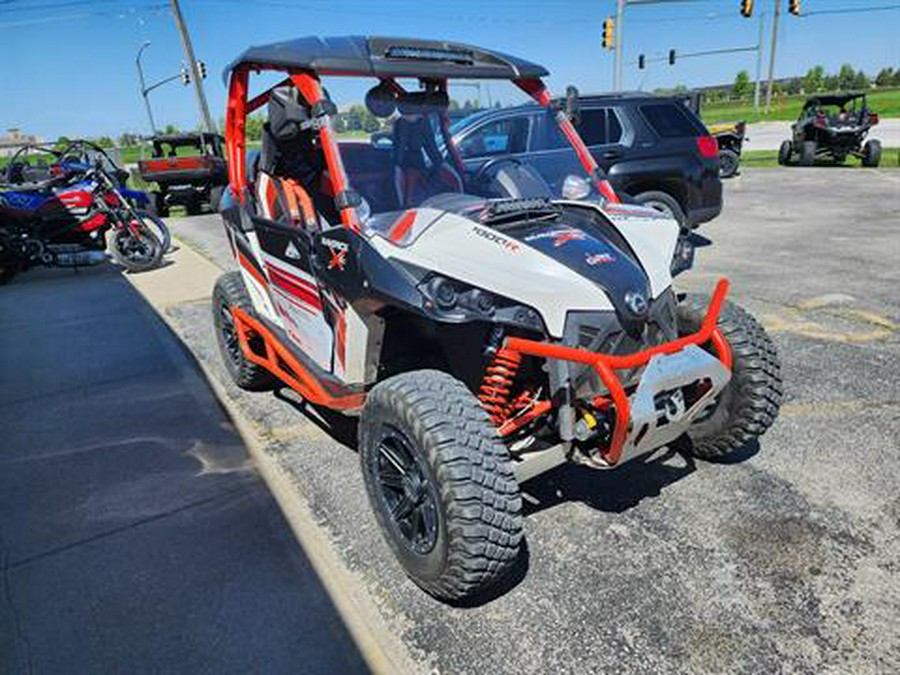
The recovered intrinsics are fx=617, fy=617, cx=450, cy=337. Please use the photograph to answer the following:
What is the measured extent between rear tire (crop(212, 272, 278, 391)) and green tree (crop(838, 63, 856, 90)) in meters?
111

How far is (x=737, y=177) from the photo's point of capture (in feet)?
53.2

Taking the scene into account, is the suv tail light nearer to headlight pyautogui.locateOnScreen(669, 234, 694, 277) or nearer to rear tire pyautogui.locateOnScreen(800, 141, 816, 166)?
headlight pyautogui.locateOnScreen(669, 234, 694, 277)

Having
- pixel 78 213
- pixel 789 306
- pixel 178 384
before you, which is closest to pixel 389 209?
pixel 178 384

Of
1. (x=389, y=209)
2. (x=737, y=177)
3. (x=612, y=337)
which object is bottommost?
(x=737, y=177)

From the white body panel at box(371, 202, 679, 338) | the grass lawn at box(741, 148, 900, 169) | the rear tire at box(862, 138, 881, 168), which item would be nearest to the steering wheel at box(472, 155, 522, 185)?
the white body panel at box(371, 202, 679, 338)

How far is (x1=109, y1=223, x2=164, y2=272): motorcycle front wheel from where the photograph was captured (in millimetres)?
9477

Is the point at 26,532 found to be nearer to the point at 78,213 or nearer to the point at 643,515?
the point at 643,515

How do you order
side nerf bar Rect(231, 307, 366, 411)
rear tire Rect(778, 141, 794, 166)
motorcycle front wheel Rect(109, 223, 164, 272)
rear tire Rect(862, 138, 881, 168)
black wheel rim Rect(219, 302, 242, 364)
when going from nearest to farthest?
side nerf bar Rect(231, 307, 366, 411), black wheel rim Rect(219, 302, 242, 364), motorcycle front wheel Rect(109, 223, 164, 272), rear tire Rect(862, 138, 881, 168), rear tire Rect(778, 141, 794, 166)

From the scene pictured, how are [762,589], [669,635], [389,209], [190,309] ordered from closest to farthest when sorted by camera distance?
[669,635]
[762,589]
[389,209]
[190,309]

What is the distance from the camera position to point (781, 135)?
96.6 feet

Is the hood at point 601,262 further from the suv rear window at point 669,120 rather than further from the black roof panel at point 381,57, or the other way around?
the suv rear window at point 669,120

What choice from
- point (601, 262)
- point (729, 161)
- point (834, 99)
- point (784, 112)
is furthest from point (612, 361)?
point (784, 112)

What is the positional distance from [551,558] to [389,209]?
5.80 feet

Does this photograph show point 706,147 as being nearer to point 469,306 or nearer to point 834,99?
point 469,306
